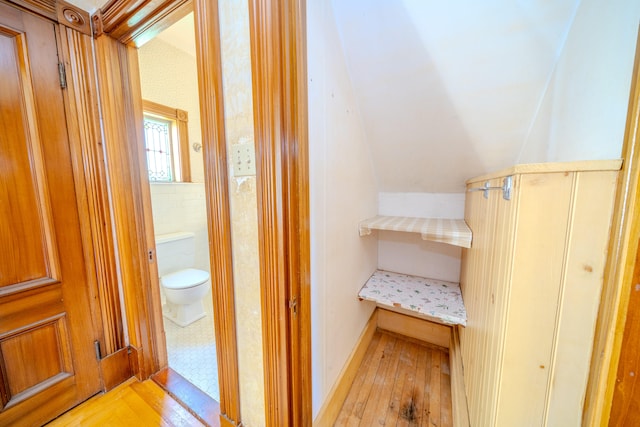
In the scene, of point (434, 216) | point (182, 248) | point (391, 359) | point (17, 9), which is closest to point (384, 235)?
point (434, 216)

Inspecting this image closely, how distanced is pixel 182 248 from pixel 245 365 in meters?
1.74

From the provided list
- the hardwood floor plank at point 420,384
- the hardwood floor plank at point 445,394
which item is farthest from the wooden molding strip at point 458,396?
the hardwood floor plank at point 420,384

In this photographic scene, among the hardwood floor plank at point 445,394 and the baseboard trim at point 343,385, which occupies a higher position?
the baseboard trim at point 343,385

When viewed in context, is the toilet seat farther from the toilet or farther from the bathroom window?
the bathroom window

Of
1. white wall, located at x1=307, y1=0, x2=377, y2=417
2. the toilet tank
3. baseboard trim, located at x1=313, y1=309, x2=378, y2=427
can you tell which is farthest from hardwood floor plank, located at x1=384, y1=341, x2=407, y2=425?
the toilet tank

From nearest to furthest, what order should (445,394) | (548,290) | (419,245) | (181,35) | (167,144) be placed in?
(548,290), (445,394), (419,245), (181,35), (167,144)

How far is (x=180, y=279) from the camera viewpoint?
1.83m

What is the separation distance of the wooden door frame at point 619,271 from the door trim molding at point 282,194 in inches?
28.4

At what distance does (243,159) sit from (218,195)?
16cm

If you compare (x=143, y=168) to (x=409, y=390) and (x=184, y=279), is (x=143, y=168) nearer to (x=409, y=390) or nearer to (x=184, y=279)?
(x=184, y=279)

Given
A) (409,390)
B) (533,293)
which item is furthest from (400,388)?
(533,293)

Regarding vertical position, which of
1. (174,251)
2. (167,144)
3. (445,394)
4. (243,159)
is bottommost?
(445,394)

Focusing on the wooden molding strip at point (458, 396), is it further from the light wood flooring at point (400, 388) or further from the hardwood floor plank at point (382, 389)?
the hardwood floor plank at point (382, 389)

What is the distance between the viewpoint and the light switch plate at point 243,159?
0.67m
